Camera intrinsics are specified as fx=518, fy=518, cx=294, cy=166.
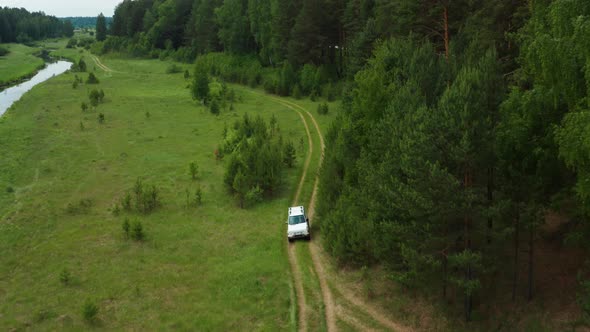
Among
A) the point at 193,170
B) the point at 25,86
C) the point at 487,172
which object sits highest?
the point at 487,172

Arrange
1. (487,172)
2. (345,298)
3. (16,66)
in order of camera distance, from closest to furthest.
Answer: (487,172) → (345,298) → (16,66)

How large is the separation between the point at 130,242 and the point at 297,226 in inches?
384

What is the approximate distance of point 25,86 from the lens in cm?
9850

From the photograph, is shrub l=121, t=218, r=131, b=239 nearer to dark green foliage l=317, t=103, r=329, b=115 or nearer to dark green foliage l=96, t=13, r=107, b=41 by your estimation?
dark green foliage l=317, t=103, r=329, b=115

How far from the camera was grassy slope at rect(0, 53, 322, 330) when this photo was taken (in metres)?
22.6

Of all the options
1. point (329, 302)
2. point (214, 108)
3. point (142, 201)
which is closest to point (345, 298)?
point (329, 302)

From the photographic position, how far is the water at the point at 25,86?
263 ft

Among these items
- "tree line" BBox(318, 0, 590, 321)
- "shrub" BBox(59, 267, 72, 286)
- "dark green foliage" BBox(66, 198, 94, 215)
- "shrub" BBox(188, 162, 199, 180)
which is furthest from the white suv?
"dark green foliage" BBox(66, 198, 94, 215)

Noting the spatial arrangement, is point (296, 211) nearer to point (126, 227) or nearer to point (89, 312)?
point (126, 227)

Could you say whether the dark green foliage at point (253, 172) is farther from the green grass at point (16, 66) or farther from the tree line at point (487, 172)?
the green grass at point (16, 66)

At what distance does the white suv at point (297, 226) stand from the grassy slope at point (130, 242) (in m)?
0.85

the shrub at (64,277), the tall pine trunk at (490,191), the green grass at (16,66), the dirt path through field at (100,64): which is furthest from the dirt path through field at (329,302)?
the dirt path through field at (100,64)

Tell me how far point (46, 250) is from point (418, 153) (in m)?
21.9

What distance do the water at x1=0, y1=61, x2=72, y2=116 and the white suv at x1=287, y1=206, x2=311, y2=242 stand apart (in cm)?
5760
